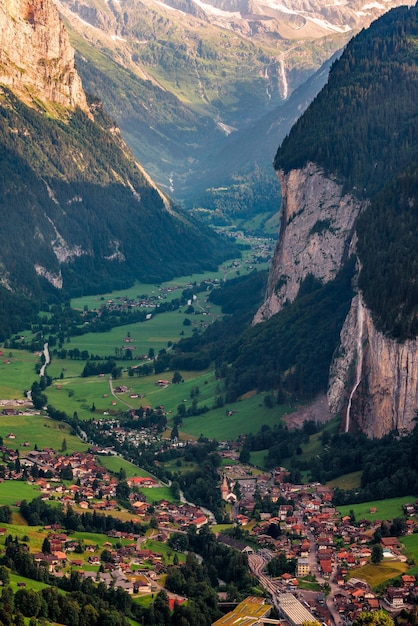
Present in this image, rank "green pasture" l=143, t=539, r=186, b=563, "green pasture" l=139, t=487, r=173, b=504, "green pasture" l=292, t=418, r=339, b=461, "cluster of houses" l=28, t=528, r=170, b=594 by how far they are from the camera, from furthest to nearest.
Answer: "green pasture" l=292, t=418, r=339, b=461, "green pasture" l=139, t=487, r=173, b=504, "green pasture" l=143, t=539, r=186, b=563, "cluster of houses" l=28, t=528, r=170, b=594

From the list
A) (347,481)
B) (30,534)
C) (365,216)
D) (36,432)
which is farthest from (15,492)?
(365,216)

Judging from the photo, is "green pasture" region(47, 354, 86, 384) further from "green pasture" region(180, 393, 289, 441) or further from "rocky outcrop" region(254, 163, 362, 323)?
"green pasture" region(180, 393, 289, 441)

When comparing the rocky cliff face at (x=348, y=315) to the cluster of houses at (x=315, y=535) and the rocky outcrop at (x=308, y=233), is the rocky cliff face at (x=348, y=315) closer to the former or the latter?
the rocky outcrop at (x=308, y=233)

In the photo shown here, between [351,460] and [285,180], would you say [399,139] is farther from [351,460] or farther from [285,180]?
[351,460]

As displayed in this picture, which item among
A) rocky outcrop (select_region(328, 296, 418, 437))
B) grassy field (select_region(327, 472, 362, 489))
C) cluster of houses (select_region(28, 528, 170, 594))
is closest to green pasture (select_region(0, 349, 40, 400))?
rocky outcrop (select_region(328, 296, 418, 437))

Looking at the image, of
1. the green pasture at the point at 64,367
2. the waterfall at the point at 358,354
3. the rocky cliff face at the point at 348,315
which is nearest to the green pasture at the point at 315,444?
the rocky cliff face at the point at 348,315
